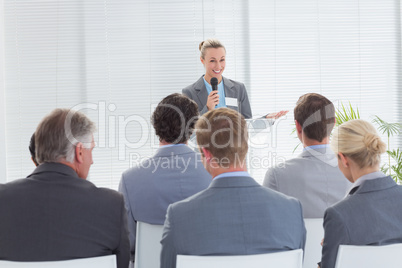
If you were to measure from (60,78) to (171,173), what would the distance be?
10.5 feet

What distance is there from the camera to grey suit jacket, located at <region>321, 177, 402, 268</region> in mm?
1598

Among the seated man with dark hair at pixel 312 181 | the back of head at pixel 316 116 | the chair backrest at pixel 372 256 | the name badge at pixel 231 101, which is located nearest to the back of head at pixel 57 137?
the seated man with dark hair at pixel 312 181

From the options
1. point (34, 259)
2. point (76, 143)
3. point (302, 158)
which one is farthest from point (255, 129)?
point (34, 259)

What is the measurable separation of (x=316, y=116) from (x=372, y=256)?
39.5 inches

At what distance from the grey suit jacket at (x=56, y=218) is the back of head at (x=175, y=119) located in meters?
0.77

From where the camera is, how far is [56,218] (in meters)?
1.59

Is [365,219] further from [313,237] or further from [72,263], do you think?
[72,263]

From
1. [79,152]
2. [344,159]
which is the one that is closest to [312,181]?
[344,159]

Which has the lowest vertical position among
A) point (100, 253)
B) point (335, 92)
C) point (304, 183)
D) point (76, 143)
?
point (100, 253)

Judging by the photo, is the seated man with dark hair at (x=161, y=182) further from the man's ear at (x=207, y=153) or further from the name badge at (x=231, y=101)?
the name badge at (x=231, y=101)

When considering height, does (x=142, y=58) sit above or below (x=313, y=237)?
above

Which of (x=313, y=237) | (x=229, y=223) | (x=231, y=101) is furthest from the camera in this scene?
(x=231, y=101)

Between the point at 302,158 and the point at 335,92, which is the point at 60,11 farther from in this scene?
the point at 302,158

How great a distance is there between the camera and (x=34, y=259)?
1.57 m
